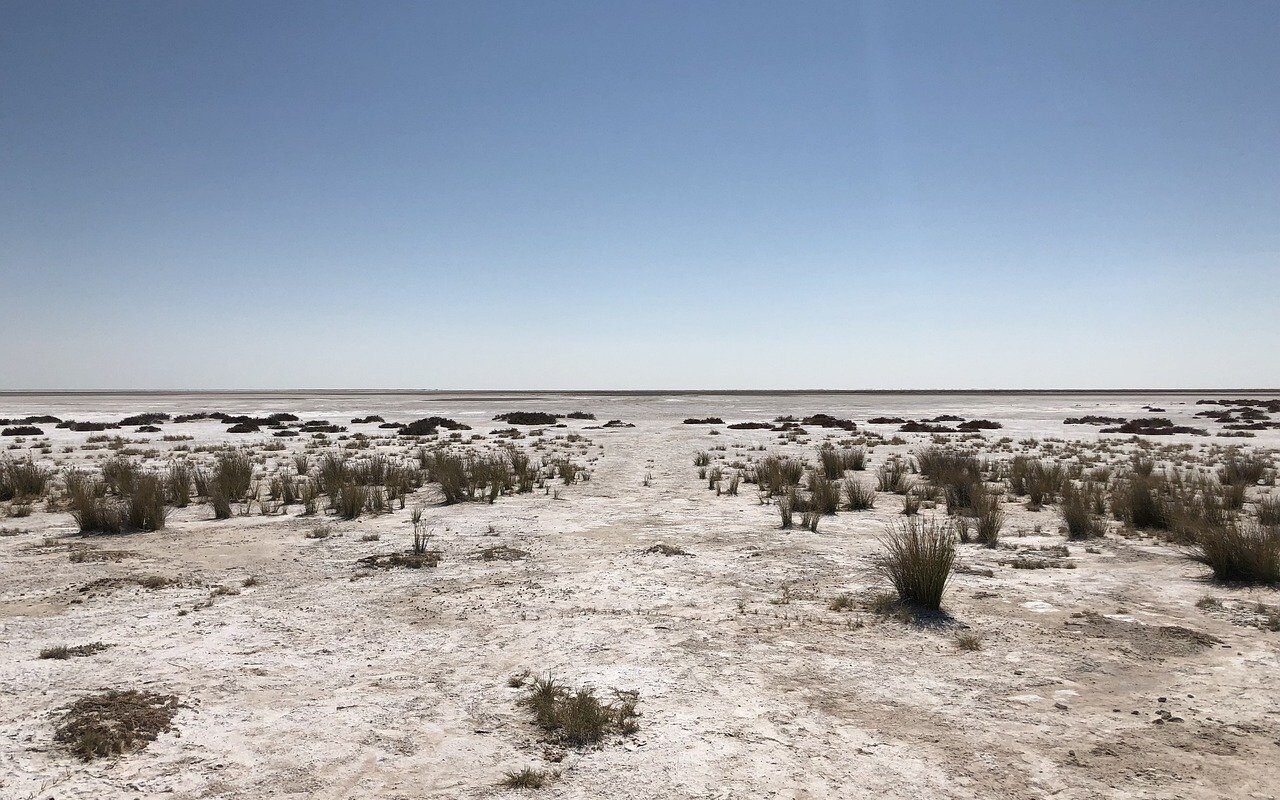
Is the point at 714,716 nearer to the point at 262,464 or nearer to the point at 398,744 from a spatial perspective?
the point at 398,744

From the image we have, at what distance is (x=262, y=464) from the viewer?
2056cm

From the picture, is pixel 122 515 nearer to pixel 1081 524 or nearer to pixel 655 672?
pixel 655 672

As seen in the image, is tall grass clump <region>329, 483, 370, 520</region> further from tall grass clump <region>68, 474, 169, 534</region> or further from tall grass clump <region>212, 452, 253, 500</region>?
tall grass clump <region>68, 474, 169, 534</region>

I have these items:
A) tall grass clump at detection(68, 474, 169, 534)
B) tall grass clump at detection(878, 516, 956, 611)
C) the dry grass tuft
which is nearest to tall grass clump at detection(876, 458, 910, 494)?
tall grass clump at detection(878, 516, 956, 611)

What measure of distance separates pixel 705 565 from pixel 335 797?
5.65 m

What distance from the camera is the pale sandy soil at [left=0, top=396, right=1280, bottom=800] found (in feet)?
13.2

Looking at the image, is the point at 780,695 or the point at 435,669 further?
the point at 435,669

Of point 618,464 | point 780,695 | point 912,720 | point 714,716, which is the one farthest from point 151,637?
point 618,464

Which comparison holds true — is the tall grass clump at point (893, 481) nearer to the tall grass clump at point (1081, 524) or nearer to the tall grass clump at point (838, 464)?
the tall grass clump at point (838, 464)

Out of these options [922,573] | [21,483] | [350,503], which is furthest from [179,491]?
[922,573]

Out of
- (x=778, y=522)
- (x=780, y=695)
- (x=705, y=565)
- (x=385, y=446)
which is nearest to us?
(x=780, y=695)

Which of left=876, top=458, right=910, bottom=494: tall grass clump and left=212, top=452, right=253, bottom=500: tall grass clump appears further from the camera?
left=876, top=458, right=910, bottom=494: tall grass clump

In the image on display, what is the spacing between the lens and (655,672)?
5.51 meters

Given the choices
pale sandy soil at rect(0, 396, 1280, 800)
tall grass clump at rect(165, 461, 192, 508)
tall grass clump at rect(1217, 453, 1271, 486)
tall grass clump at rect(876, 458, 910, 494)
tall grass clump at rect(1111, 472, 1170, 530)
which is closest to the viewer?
pale sandy soil at rect(0, 396, 1280, 800)
